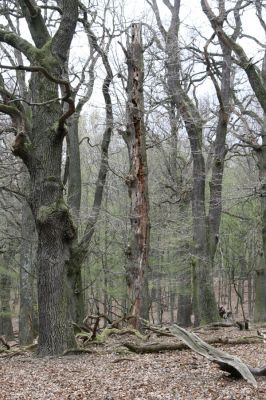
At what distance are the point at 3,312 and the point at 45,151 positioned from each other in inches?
633

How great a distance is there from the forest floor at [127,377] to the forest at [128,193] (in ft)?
0.12

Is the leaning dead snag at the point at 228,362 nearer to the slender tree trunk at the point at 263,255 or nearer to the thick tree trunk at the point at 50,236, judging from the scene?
the thick tree trunk at the point at 50,236

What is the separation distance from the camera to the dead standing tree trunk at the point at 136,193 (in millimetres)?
10656

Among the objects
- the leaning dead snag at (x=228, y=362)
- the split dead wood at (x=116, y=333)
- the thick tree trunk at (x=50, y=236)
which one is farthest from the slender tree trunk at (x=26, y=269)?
the leaning dead snag at (x=228, y=362)

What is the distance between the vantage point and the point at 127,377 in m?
6.37

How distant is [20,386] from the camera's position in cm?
658

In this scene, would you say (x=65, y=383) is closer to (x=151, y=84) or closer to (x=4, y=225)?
(x=151, y=84)

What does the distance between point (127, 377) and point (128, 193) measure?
17.5ft

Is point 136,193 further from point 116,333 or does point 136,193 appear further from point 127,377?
point 127,377

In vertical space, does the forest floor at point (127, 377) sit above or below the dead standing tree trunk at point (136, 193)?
below

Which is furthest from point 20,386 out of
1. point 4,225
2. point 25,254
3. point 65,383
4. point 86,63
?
point 4,225

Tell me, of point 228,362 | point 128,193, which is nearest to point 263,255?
point 128,193

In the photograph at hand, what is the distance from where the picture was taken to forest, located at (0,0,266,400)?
26.8 ft

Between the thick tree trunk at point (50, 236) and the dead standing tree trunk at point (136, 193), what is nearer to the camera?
the thick tree trunk at point (50, 236)
